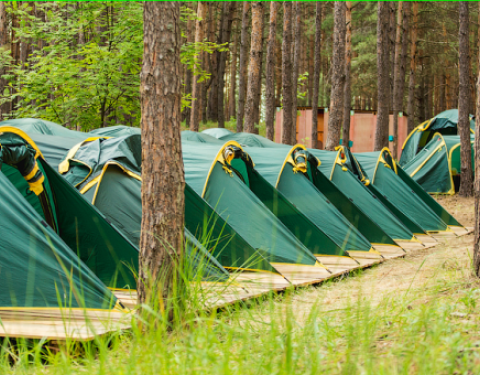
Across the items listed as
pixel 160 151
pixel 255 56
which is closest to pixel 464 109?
pixel 255 56

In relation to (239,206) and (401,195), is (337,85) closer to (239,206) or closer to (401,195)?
(401,195)

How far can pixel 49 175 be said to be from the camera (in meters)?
4.09

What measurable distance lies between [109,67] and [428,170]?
785 centimetres

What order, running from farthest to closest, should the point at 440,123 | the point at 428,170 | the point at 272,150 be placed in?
1. the point at 440,123
2. the point at 428,170
3. the point at 272,150

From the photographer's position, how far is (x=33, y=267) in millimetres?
3254

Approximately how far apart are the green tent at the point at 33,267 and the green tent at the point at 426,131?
11504mm

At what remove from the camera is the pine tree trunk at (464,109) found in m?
10.4

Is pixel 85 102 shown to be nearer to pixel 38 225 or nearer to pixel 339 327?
pixel 38 225

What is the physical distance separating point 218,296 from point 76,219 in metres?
1.60

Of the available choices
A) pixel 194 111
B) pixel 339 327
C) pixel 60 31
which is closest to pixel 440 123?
pixel 194 111

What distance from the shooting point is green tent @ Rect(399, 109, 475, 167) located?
42.8 ft

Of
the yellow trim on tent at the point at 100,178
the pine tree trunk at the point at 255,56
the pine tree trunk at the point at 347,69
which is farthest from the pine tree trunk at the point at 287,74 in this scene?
the yellow trim on tent at the point at 100,178

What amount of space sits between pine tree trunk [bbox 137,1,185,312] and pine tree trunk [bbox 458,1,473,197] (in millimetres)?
9217

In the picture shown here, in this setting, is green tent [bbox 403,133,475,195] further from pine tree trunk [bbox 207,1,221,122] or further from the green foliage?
pine tree trunk [bbox 207,1,221,122]
